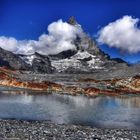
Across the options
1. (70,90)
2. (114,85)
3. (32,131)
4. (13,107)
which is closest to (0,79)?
(70,90)

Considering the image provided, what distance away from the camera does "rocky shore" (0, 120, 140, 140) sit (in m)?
37.3

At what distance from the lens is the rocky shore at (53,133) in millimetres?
37344

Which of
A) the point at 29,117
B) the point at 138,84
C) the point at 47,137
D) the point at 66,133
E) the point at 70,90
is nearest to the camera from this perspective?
the point at 47,137

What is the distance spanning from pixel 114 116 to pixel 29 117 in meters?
13.3

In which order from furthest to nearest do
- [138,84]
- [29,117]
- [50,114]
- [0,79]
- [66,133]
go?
[138,84] → [0,79] → [50,114] → [29,117] → [66,133]

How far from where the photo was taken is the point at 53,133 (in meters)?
39.9

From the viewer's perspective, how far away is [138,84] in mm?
167375

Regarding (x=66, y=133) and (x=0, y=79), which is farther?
(x=0, y=79)

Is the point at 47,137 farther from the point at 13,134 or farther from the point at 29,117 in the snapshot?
the point at 29,117

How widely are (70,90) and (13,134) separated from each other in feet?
316

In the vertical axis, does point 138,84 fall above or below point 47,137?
above

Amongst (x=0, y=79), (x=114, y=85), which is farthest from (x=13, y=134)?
(x=114, y=85)

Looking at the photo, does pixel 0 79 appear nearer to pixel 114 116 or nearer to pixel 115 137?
pixel 114 116

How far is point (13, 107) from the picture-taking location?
6481cm
